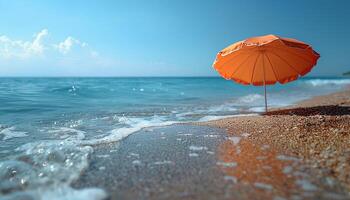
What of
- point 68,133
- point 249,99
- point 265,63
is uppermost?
point 265,63

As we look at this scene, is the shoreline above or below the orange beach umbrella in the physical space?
below

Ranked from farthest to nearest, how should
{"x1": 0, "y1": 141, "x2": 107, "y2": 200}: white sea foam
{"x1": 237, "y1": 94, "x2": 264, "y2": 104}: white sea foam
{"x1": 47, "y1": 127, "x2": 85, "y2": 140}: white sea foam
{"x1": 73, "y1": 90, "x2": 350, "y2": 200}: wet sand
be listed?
{"x1": 237, "y1": 94, "x2": 264, "y2": 104}: white sea foam, {"x1": 47, "y1": 127, "x2": 85, "y2": 140}: white sea foam, {"x1": 0, "y1": 141, "x2": 107, "y2": 200}: white sea foam, {"x1": 73, "y1": 90, "x2": 350, "y2": 200}: wet sand

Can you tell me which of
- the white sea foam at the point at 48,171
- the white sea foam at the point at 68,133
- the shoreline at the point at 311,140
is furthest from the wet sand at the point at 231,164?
the white sea foam at the point at 68,133

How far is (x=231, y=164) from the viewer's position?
11.9ft

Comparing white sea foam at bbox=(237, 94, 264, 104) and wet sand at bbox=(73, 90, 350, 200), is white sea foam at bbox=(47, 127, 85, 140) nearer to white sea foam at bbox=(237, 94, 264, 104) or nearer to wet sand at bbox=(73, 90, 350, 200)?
wet sand at bbox=(73, 90, 350, 200)

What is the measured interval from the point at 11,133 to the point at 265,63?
7.34 meters

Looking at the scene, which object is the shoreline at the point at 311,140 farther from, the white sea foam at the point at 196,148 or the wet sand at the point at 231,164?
the white sea foam at the point at 196,148

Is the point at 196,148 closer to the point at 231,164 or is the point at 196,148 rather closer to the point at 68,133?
the point at 231,164

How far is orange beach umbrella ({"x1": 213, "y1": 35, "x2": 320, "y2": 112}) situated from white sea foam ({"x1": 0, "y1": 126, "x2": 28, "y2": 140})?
5.45 metres

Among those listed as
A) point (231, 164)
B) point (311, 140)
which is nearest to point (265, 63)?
point (311, 140)

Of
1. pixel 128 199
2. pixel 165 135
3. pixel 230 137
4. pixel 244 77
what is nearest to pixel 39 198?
pixel 128 199

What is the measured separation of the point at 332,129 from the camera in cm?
508

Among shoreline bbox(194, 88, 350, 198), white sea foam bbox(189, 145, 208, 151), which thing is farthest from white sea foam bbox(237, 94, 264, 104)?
white sea foam bbox(189, 145, 208, 151)

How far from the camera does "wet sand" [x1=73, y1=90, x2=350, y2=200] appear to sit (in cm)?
284
